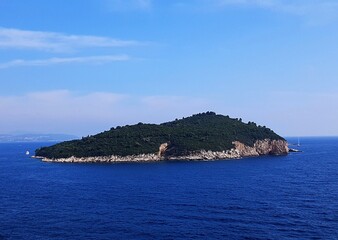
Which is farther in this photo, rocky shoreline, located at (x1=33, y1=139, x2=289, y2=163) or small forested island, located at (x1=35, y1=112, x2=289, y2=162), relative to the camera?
small forested island, located at (x1=35, y1=112, x2=289, y2=162)

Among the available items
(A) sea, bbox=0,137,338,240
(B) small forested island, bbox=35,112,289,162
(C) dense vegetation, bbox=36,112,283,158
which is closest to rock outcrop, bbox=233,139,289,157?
(B) small forested island, bbox=35,112,289,162

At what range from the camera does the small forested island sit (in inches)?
5714

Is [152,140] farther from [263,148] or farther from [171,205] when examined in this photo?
[171,205]

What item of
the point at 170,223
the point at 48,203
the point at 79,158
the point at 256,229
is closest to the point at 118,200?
the point at 48,203

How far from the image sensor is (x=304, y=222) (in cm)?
5238

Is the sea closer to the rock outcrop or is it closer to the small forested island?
the small forested island

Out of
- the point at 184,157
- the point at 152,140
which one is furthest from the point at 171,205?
the point at 152,140

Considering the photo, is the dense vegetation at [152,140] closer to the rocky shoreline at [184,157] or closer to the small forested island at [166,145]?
the small forested island at [166,145]

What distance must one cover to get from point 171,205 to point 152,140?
287 ft

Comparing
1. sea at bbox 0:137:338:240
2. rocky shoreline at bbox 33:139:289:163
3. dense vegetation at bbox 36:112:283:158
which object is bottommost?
sea at bbox 0:137:338:240

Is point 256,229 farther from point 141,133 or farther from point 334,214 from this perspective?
point 141,133

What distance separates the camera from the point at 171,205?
2488 inches

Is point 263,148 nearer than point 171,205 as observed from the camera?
No

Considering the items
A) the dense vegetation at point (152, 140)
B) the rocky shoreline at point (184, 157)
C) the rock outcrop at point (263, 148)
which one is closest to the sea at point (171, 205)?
the rocky shoreline at point (184, 157)
